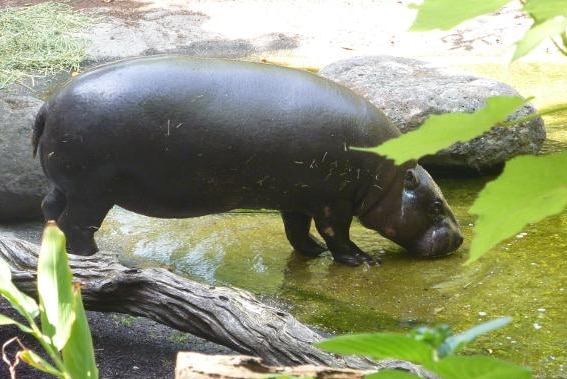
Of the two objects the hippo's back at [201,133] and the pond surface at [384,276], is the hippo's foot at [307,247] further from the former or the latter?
the hippo's back at [201,133]

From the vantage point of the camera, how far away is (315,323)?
355 cm

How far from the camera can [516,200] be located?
51cm

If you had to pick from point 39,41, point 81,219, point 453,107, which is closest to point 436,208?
point 453,107

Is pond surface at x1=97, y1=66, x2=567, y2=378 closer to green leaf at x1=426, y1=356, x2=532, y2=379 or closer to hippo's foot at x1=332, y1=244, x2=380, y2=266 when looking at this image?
hippo's foot at x1=332, y1=244, x2=380, y2=266

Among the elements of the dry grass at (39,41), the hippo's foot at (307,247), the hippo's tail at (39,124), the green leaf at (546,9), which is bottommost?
the dry grass at (39,41)

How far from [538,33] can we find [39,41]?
8222mm

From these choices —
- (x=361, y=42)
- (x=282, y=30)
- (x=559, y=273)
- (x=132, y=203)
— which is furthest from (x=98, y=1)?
(x=559, y=273)

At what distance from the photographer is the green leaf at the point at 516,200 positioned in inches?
19.6

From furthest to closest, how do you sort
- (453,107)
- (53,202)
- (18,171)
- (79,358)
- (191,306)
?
(453,107) < (18,171) < (53,202) < (191,306) < (79,358)

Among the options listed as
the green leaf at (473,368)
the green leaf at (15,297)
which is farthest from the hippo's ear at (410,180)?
the green leaf at (473,368)

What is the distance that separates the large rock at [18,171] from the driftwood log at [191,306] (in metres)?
1.39

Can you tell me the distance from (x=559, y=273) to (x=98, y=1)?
25.3 ft

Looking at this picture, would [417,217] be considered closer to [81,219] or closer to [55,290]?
[81,219]

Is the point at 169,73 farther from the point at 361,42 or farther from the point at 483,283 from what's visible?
the point at 361,42
